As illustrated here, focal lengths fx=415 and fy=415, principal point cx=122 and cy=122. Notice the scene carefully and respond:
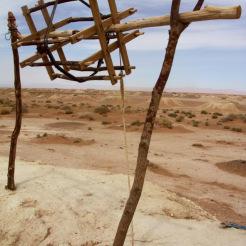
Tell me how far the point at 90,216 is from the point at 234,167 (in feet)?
29.3

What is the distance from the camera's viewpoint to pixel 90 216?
7.47m

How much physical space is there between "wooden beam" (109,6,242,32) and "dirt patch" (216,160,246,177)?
1006cm

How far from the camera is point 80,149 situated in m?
17.2

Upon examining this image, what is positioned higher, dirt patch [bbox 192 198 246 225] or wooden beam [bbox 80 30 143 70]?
wooden beam [bbox 80 30 143 70]

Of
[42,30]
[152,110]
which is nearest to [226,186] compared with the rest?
[42,30]

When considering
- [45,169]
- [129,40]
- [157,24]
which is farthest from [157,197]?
[157,24]

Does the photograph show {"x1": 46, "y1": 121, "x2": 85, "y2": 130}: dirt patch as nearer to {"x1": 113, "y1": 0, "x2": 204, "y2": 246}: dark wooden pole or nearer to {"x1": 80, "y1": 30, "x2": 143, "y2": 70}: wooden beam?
{"x1": 80, "y1": 30, "x2": 143, "y2": 70}: wooden beam

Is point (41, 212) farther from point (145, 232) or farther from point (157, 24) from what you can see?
point (157, 24)

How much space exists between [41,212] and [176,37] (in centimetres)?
443

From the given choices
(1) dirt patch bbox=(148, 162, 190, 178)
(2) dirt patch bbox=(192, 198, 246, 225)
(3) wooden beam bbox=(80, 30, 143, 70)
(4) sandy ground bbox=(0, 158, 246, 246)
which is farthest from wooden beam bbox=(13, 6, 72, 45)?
(1) dirt patch bbox=(148, 162, 190, 178)

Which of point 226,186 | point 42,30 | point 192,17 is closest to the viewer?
point 192,17

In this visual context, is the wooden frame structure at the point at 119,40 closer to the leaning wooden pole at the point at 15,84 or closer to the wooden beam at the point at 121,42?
the wooden beam at the point at 121,42

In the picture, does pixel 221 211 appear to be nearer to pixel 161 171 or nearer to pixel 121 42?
pixel 161 171

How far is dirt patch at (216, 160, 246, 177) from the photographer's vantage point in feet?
47.7
